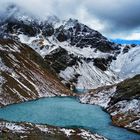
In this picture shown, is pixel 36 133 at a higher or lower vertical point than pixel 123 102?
lower

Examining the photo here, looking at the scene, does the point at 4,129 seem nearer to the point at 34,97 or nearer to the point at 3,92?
the point at 3,92

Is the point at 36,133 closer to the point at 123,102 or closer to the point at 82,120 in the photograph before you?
the point at 82,120

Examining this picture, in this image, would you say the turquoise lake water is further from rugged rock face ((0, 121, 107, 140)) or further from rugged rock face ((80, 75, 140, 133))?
rugged rock face ((0, 121, 107, 140))

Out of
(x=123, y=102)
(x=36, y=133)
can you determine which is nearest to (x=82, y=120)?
(x=123, y=102)

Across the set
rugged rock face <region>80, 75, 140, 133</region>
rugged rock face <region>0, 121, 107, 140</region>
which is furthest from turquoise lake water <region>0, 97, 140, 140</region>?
rugged rock face <region>0, 121, 107, 140</region>

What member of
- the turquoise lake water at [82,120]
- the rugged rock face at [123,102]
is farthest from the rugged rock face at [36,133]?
the rugged rock face at [123,102]

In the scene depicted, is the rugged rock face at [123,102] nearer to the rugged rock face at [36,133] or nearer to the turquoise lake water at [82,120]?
the turquoise lake water at [82,120]
